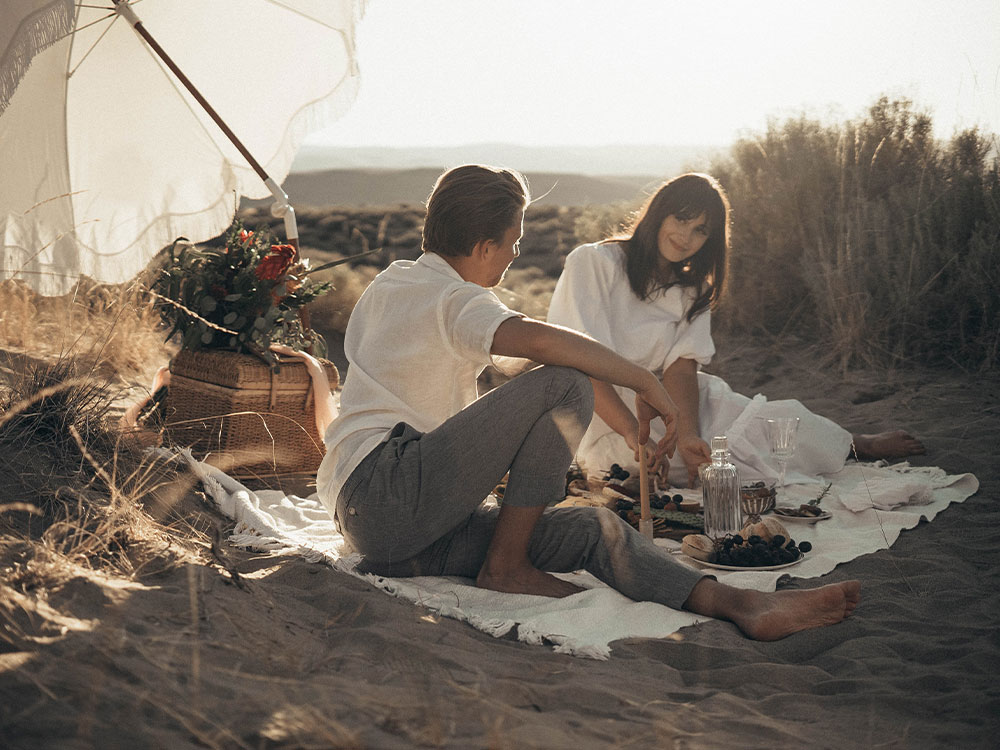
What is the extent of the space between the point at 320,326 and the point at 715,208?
5.86 m

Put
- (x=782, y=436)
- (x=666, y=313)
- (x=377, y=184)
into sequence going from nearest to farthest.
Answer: (x=782, y=436) → (x=666, y=313) → (x=377, y=184)

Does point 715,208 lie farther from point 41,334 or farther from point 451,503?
point 41,334

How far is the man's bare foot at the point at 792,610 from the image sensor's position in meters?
2.47

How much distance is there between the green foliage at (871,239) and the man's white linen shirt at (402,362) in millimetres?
4016

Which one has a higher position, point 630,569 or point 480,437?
point 480,437

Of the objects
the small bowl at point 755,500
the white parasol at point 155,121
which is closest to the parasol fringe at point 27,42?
the white parasol at point 155,121

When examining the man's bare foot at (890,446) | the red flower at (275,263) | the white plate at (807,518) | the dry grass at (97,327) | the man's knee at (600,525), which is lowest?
the white plate at (807,518)

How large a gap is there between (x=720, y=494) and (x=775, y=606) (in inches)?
31.2

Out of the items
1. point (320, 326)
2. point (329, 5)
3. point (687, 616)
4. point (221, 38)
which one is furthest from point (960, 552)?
point (320, 326)

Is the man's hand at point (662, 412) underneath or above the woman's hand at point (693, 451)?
above

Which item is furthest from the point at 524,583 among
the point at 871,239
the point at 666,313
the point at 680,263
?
the point at 871,239

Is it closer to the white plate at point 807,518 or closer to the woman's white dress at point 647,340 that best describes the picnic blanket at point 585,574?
the white plate at point 807,518

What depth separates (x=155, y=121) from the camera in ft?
15.2

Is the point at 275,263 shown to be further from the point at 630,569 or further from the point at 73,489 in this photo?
the point at 630,569
